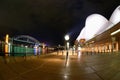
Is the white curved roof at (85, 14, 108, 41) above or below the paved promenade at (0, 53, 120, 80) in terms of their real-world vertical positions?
above

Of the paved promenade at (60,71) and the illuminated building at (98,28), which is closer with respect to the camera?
the paved promenade at (60,71)

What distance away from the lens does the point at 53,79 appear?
26.5 feet

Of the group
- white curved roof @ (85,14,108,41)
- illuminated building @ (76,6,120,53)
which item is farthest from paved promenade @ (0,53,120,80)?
white curved roof @ (85,14,108,41)

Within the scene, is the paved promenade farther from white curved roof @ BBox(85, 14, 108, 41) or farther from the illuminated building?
white curved roof @ BBox(85, 14, 108, 41)

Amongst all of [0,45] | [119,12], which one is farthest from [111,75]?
[119,12]

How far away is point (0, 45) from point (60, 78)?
1106 cm

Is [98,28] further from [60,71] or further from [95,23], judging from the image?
[60,71]

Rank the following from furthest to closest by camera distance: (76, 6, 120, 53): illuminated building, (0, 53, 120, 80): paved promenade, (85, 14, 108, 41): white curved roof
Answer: (85, 14, 108, 41): white curved roof → (76, 6, 120, 53): illuminated building → (0, 53, 120, 80): paved promenade

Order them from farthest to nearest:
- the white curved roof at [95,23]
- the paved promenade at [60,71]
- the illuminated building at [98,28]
A: the white curved roof at [95,23] → the illuminated building at [98,28] → the paved promenade at [60,71]

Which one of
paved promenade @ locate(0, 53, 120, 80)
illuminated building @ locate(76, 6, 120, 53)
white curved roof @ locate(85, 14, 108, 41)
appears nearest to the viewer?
paved promenade @ locate(0, 53, 120, 80)

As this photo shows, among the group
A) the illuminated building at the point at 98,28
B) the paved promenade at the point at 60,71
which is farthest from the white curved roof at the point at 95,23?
the paved promenade at the point at 60,71

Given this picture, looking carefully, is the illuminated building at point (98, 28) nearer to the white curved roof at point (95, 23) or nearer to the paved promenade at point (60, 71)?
the white curved roof at point (95, 23)

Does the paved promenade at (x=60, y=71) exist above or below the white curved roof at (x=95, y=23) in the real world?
below

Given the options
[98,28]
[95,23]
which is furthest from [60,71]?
[95,23]
